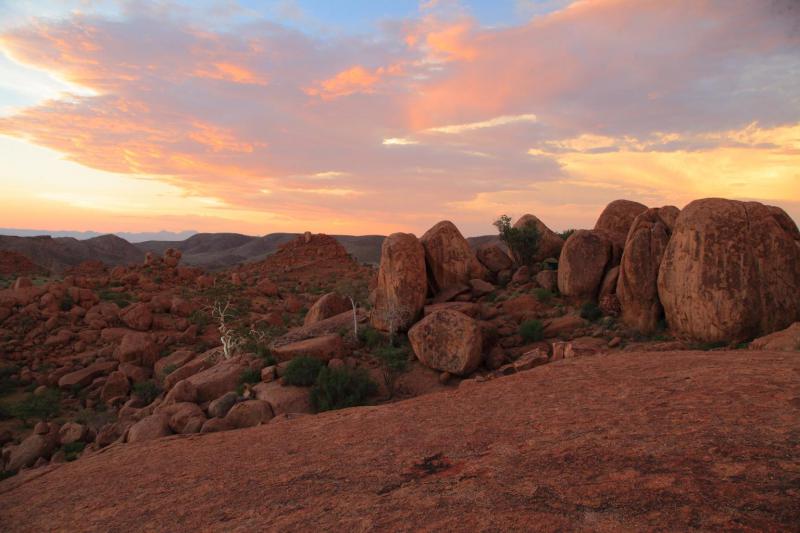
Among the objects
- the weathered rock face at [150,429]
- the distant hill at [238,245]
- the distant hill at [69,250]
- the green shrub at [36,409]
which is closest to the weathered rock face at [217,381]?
the weathered rock face at [150,429]

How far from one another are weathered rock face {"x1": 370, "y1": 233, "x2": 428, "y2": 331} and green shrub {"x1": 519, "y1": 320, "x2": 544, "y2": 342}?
12.8 feet

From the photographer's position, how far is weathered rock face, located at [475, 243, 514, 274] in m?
19.4

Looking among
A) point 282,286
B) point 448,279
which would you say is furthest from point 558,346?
point 282,286

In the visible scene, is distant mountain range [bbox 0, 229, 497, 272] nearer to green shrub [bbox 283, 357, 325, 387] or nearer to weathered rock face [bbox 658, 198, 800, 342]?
green shrub [bbox 283, 357, 325, 387]

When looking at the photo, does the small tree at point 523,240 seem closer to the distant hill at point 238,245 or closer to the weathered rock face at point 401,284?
the weathered rock face at point 401,284

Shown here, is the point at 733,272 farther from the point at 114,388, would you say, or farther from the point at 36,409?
the point at 36,409

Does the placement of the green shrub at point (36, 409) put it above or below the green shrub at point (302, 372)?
below

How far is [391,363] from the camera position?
13883 mm

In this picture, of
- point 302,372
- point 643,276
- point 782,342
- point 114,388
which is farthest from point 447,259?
point 114,388

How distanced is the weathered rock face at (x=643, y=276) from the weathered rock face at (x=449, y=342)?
4386 mm

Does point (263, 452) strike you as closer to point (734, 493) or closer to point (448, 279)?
point (734, 493)

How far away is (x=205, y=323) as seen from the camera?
24.9m

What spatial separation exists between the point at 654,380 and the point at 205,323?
22673 mm

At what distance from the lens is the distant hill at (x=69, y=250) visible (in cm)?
6342
